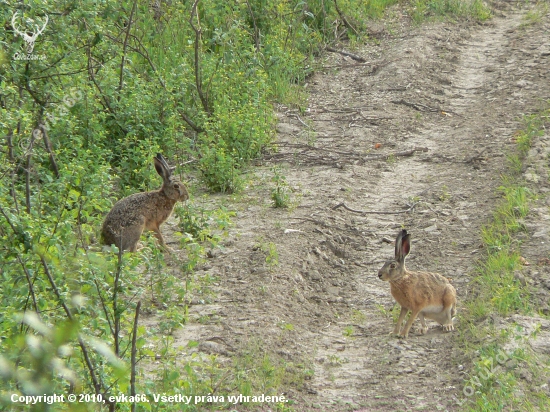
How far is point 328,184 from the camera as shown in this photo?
8.94 meters

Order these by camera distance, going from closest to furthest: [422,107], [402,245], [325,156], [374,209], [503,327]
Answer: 1. [503,327]
2. [402,245]
3. [374,209]
4. [325,156]
5. [422,107]

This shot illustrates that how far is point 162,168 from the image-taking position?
25.0ft

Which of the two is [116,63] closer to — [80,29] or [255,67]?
[80,29]

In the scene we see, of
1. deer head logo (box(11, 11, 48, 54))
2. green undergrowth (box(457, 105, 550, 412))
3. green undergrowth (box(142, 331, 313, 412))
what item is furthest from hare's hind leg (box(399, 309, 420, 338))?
deer head logo (box(11, 11, 48, 54))

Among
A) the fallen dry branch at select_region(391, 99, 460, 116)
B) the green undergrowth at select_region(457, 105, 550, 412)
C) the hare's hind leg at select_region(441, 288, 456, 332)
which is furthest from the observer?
the fallen dry branch at select_region(391, 99, 460, 116)

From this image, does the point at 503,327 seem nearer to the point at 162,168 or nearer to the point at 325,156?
the point at 162,168

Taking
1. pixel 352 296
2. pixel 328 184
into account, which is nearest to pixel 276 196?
pixel 328 184

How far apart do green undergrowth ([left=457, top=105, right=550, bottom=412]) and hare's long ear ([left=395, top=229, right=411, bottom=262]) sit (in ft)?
2.02

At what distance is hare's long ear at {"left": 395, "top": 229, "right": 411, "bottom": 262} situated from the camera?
618 centimetres

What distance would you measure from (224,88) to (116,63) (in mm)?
1500

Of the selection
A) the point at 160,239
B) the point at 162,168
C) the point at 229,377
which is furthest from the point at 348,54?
the point at 229,377

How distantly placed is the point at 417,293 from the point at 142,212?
2.44 m

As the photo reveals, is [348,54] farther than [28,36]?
Yes
